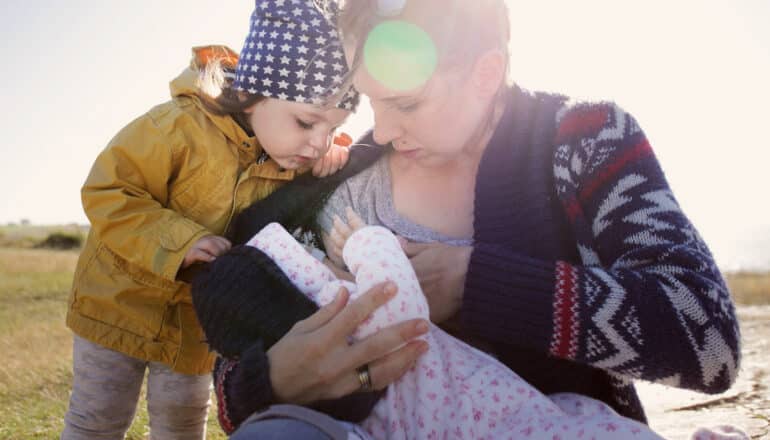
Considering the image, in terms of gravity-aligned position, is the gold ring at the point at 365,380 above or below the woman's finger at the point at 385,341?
below

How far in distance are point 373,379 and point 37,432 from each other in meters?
2.53

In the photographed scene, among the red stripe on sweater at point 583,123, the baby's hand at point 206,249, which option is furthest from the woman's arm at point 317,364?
the red stripe on sweater at point 583,123

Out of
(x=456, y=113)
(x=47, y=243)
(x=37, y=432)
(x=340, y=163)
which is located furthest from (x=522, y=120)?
(x=47, y=243)

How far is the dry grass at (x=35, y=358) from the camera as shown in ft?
11.8

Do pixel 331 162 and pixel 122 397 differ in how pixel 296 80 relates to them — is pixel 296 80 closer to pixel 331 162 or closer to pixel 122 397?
pixel 331 162

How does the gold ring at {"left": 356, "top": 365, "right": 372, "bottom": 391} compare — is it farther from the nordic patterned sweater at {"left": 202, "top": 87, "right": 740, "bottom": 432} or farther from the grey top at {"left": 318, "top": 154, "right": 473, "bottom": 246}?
the grey top at {"left": 318, "top": 154, "right": 473, "bottom": 246}

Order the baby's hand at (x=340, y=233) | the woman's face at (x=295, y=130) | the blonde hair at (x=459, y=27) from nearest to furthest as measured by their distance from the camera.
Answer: the blonde hair at (x=459, y=27) → the baby's hand at (x=340, y=233) → the woman's face at (x=295, y=130)

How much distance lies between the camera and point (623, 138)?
215 cm

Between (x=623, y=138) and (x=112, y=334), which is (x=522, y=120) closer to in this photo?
(x=623, y=138)

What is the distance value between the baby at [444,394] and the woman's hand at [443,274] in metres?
0.15

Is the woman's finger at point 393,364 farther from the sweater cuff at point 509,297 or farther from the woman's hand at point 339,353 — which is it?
the sweater cuff at point 509,297

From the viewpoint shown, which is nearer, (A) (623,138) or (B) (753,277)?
(A) (623,138)

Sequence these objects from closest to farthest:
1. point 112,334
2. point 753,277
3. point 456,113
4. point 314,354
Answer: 1. point 314,354
2. point 456,113
3. point 112,334
4. point 753,277

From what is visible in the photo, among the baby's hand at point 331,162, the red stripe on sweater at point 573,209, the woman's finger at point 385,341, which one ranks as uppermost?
the red stripe on sweater at point 573,209
